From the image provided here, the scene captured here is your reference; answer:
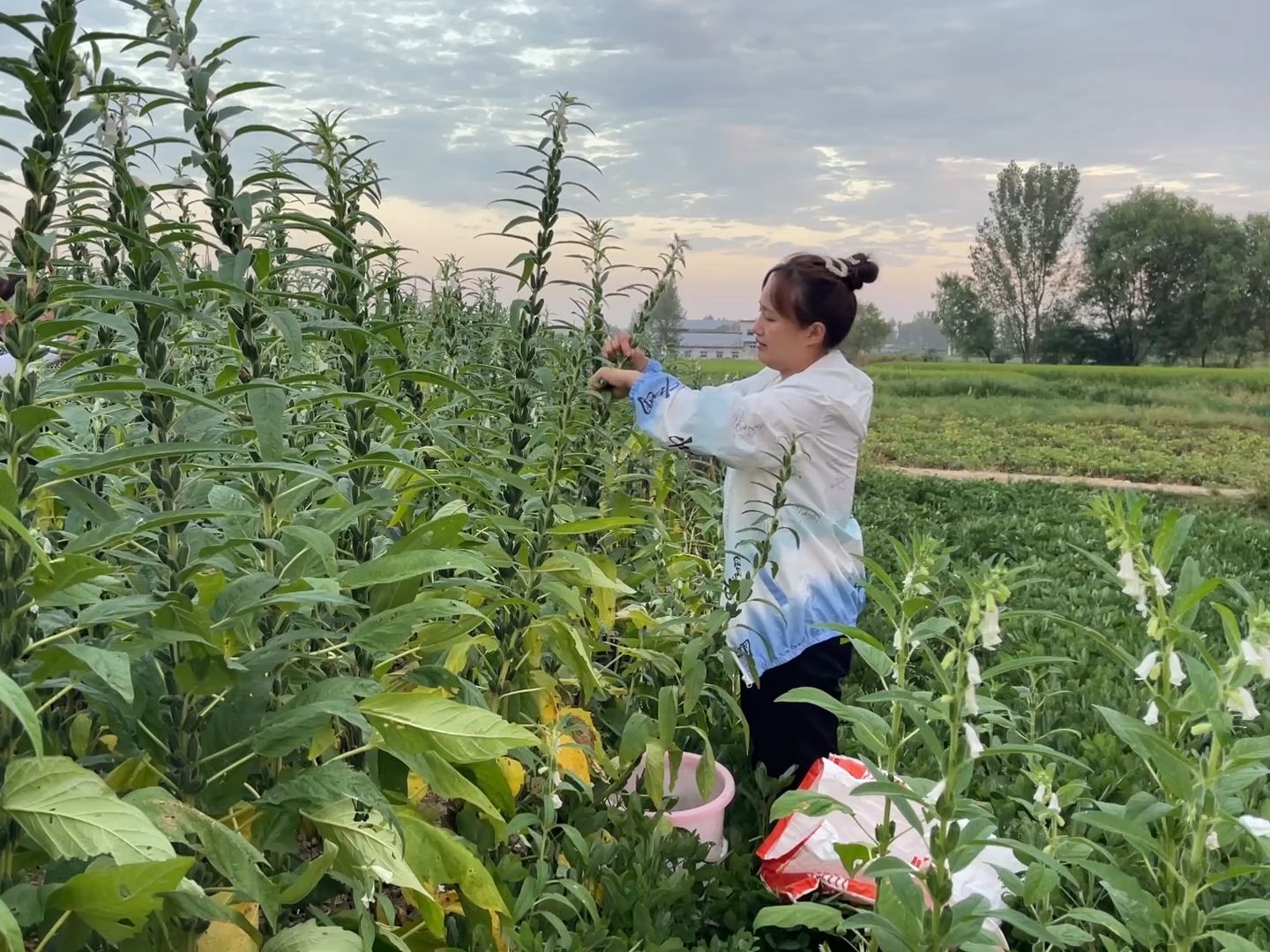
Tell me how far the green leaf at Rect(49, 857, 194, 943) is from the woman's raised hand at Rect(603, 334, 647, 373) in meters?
2.00

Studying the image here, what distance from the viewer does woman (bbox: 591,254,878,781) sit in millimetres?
2740

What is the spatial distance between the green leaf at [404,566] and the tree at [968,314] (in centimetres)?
4890

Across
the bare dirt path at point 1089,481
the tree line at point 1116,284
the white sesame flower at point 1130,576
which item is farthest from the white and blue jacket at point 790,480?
the tree line at point 1116,284

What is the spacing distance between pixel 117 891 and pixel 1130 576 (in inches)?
54.0

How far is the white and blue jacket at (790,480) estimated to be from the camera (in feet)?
8.96

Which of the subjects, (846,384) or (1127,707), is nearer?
(846,384)

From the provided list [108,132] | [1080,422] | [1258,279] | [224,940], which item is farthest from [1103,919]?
[1258,279]

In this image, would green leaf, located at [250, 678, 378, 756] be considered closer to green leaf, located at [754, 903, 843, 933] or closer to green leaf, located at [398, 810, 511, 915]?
green leaf, located at [398, 810, 511, 915]

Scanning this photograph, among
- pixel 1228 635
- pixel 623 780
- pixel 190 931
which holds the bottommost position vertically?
pixel 623 780

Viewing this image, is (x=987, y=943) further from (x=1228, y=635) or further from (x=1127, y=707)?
(x=1127, y=707)

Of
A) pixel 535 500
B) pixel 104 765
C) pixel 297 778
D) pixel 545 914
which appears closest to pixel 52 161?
pixel 297 778

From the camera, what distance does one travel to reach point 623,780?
2176 mm

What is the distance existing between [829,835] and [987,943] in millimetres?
900

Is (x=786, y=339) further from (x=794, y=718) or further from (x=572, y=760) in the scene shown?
(x=572, y=760)
